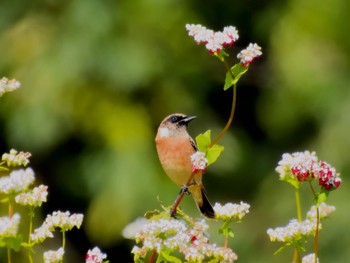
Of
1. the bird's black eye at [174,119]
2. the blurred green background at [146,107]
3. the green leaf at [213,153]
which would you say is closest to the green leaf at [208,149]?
the green leaf at [213,153]

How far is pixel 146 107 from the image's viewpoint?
6605mm

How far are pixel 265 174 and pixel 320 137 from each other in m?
0.58

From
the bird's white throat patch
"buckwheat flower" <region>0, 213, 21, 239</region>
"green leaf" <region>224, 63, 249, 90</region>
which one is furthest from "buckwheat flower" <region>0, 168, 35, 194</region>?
the bird's white throat patch

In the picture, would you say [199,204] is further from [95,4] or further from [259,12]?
[259,12]

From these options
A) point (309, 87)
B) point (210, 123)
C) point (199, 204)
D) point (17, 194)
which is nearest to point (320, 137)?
point (309, 87)

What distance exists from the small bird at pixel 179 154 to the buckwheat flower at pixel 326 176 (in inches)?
39.2

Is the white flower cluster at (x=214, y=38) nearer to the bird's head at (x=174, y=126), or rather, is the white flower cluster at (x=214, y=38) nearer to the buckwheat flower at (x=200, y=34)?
the buckwheat flower at (x=200, y=34)

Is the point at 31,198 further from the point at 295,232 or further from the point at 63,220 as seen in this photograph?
the point at 295,232

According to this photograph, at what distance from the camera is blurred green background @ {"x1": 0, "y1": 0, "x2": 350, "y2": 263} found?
20.4ft

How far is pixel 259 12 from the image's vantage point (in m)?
7.57

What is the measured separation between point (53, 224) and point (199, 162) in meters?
0.29

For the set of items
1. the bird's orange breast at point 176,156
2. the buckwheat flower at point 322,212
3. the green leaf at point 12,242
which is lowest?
the green leaf at point 12,242

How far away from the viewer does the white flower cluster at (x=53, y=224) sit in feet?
5.36

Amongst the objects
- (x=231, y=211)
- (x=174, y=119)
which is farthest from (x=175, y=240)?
(x=174, y=119)
